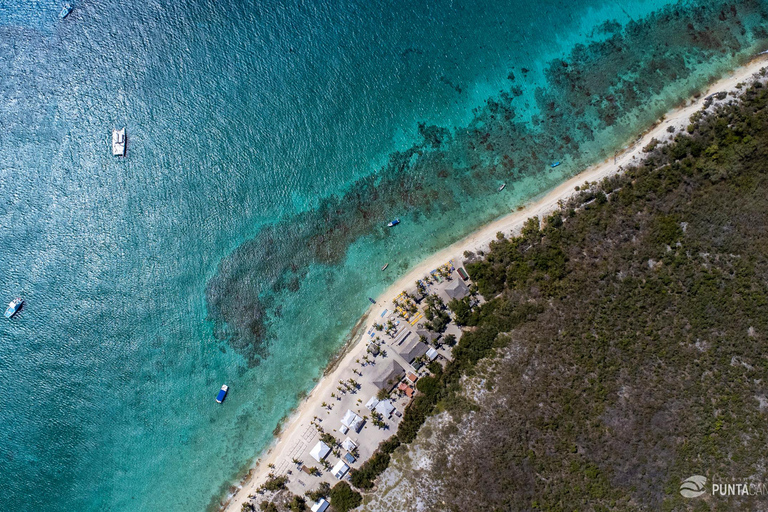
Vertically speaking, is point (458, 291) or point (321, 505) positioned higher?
point (458, 291)

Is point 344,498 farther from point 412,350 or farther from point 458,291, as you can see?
point 458,291

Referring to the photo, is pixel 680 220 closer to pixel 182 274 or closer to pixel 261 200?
pixel 261 200

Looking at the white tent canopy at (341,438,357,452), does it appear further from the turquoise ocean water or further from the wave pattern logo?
the wave pattern logo

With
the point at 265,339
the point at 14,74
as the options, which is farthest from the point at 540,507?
the point at 14,74

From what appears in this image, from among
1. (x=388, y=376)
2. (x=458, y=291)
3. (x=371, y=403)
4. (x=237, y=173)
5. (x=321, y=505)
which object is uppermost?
(x=237, y=173)

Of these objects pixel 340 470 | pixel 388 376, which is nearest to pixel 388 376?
pixel 388 376

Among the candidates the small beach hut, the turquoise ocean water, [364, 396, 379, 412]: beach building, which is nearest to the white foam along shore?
the turquoise ocean water

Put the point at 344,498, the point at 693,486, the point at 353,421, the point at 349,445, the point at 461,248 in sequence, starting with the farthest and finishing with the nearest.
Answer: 1. the point at 461,248
2. the point at 353,421
3. the point at 349,445
4. the point at 344,498
5. the point at 693,486
